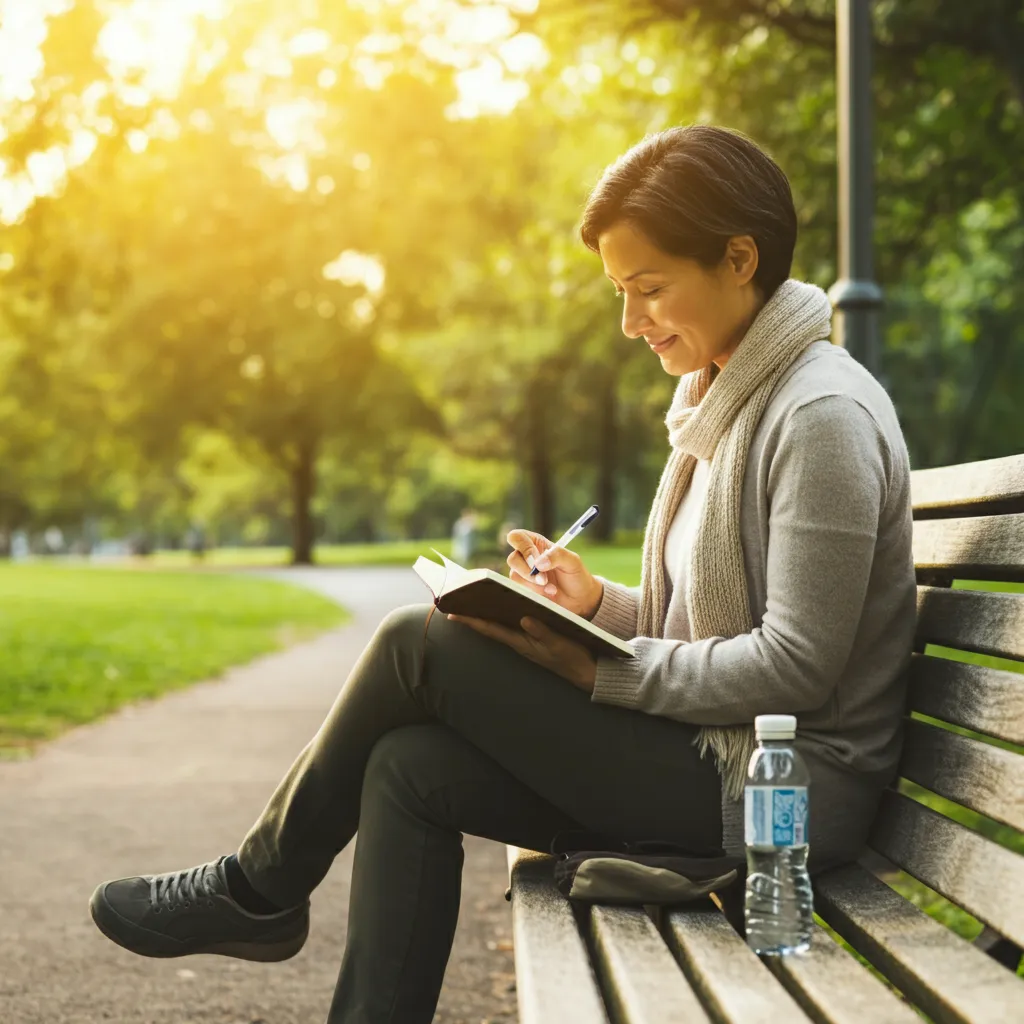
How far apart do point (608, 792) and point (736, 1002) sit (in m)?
0.77

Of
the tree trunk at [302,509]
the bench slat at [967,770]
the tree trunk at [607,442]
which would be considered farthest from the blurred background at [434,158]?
the tree trunk at [607,442]

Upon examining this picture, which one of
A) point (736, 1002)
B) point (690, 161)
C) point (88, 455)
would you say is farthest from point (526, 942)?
point (88, 455)

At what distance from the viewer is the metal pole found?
21.3 ft

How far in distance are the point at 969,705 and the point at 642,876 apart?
0.60 m

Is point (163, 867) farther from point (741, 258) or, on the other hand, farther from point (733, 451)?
point (741, 258)

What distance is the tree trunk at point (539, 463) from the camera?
41.7 meters

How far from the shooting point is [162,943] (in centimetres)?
296

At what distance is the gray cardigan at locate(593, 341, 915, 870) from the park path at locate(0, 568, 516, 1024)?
1.41 meters

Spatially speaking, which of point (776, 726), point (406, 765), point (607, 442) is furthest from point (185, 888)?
point (607, 442)

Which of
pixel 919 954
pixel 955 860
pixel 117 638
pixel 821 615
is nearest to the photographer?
pixel 919 954

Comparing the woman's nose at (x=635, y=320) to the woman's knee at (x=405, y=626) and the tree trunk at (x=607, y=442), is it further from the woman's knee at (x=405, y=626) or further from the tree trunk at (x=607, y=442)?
the tree trunk at (x=607, y=442)

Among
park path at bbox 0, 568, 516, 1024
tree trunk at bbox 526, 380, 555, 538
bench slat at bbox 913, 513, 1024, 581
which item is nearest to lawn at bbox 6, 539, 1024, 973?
park path at bbox 0, 568, 516, 1024

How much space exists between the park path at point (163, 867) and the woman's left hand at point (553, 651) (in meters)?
1.36

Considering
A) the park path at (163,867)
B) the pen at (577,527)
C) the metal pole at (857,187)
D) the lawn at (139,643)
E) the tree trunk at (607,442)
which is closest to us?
the pen at (577,527)
